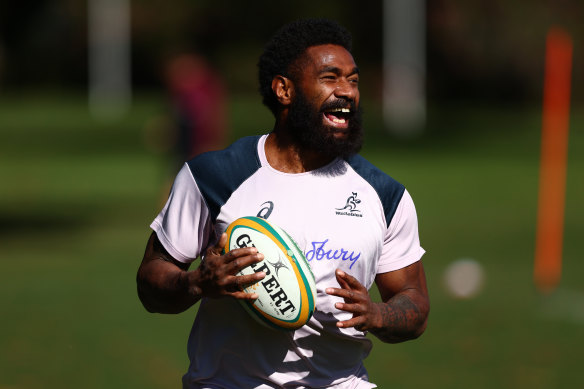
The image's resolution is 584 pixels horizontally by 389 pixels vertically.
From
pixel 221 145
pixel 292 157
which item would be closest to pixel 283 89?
pixel 292 157

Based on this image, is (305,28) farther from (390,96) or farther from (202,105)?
(390,96)

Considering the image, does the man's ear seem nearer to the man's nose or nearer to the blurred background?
the man's nose

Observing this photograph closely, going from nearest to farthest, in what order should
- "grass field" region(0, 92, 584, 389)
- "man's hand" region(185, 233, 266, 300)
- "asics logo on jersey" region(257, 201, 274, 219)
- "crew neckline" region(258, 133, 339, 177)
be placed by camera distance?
"man's hand" region(185, 233, 266, 300) → "asics logo on jersey" region(257, 201, 274, 219) → "crew neckline" region(258, 133, 339, 177) → "grass field" region(0, 92, 584, 389)

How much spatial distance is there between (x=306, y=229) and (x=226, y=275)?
1.76ft

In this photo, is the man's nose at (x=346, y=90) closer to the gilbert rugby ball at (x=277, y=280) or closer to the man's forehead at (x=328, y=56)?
the man's forehead at (x=328, y=56)

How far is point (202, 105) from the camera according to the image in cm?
1738

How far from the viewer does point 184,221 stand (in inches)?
183

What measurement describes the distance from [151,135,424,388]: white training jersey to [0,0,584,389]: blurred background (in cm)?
446

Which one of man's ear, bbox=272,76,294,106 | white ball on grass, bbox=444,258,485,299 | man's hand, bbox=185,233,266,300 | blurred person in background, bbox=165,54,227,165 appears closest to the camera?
man's hand, bbox=185,233,266,300

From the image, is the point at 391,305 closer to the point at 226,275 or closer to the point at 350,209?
the point at 350,209

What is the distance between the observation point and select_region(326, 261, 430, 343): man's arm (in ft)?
14.2

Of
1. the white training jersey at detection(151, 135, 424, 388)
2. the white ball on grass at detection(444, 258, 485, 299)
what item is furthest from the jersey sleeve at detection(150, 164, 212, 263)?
the white ball on grass at detection(444, 258, 485, 299)

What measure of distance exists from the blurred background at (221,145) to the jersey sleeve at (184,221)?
178 inches

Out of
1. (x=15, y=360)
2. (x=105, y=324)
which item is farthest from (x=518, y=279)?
(x=15, y=360)
